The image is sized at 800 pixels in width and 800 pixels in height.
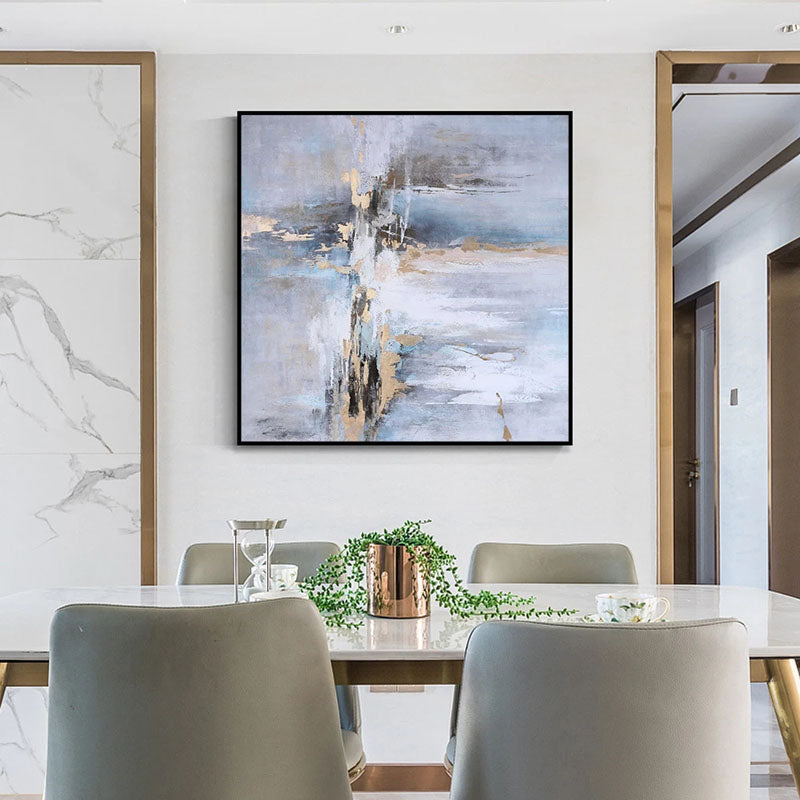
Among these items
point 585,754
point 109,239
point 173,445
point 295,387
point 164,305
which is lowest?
point 585,754

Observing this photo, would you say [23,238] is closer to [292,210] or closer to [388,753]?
[292,210]

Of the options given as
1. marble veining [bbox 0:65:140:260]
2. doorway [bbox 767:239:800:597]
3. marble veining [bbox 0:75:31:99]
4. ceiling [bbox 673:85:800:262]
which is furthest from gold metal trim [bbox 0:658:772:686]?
doorway [bbox 767:239:800:597]

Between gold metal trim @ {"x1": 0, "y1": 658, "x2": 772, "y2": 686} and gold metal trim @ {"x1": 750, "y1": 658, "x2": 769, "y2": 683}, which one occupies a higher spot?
gold metal trim @ {"x1": 0, "y1": 658, "x2": 772, "y2": 686}

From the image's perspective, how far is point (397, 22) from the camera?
10.0ft

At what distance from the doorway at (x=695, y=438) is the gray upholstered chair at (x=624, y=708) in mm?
5380

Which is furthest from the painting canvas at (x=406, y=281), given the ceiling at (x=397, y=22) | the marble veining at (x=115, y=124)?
the marble veining at (x=115, y=124)

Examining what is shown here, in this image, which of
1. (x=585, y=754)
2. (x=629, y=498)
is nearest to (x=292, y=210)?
(x=629, y=498)

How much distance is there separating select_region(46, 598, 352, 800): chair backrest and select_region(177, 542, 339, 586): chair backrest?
1056 mm

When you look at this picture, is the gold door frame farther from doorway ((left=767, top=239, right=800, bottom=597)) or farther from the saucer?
doorway ((left=767, top=239, right=800, bottom=597))

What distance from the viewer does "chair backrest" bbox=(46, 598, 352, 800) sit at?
4.28 feet

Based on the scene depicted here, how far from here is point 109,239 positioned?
3254 mm

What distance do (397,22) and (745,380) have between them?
11.3 ft

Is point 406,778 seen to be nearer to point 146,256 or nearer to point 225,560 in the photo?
point 225,560

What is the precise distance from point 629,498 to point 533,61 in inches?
61.7
